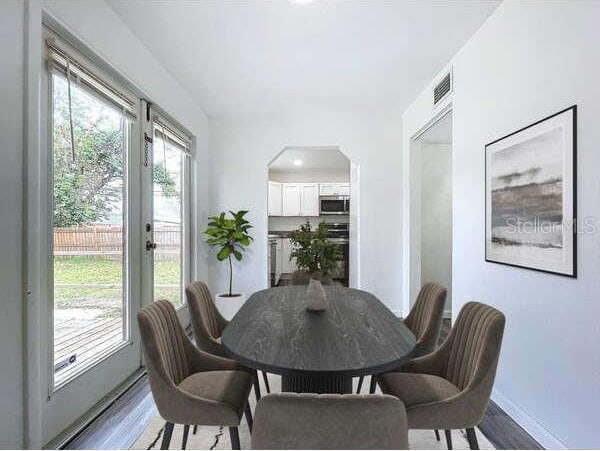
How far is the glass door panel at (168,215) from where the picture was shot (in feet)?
9.92

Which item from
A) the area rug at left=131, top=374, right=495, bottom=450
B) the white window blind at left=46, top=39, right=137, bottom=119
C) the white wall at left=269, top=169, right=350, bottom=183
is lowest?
the area rug at left=131, top=374, right=495, bottom=450

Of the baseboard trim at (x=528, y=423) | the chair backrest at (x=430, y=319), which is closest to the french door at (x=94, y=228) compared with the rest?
the chair backrest at (x=430, y=319)

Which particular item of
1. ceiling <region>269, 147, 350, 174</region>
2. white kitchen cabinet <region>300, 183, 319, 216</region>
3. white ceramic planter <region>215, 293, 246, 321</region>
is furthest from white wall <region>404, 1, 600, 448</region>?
white kitchen cabinet <region>300, 183, 319, 216</region>

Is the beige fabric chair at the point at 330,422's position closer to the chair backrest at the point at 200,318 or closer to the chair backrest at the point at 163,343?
the chair backrest at the point at 163,343

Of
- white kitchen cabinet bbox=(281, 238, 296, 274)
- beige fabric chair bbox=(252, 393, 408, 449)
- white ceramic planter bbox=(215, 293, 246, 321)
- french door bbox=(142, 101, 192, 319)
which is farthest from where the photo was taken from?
white kitchen cabinet bbox=(281, 238, 296, 274)

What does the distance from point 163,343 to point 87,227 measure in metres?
1.15

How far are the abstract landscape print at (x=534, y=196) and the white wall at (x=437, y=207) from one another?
7.16 ft

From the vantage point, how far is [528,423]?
6.21ft

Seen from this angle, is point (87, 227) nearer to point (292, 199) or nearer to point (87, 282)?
point (87, 282)

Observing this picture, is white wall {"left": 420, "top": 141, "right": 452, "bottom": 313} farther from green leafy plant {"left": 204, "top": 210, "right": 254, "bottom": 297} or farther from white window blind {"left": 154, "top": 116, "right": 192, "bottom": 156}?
white window blind {"left": 154, "top": 116, "right": 192, "bottom": 156}

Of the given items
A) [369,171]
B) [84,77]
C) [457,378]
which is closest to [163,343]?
[457,378]

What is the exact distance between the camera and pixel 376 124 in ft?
13.9

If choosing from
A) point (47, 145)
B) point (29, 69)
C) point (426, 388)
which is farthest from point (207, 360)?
point (29, 69)

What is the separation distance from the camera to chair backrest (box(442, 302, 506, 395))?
1.31 m
